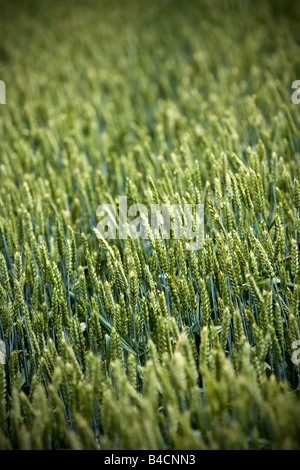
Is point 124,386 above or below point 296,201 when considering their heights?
below

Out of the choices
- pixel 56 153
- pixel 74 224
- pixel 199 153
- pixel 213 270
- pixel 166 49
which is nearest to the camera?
pixel 213 270

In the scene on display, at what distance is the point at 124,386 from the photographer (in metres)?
0.83

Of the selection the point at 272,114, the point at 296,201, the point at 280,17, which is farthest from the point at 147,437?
the point at 280,17

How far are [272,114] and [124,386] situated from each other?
6.55 feet

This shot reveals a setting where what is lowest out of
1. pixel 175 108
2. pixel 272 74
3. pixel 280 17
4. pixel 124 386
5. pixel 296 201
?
pixel 124 386

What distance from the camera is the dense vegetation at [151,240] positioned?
87cm

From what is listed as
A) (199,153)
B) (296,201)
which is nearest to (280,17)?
(199,153)

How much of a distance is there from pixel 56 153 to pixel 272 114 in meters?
1.26

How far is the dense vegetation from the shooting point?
87 centimetres

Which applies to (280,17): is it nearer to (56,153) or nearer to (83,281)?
(56,153)

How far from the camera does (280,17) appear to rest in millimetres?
4000

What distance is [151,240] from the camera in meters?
1.14

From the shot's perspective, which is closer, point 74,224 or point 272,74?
point 74,224

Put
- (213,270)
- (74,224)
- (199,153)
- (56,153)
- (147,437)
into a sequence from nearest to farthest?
(147,437) → (213,270) → (74,224) → (199,153) → (56,153)
